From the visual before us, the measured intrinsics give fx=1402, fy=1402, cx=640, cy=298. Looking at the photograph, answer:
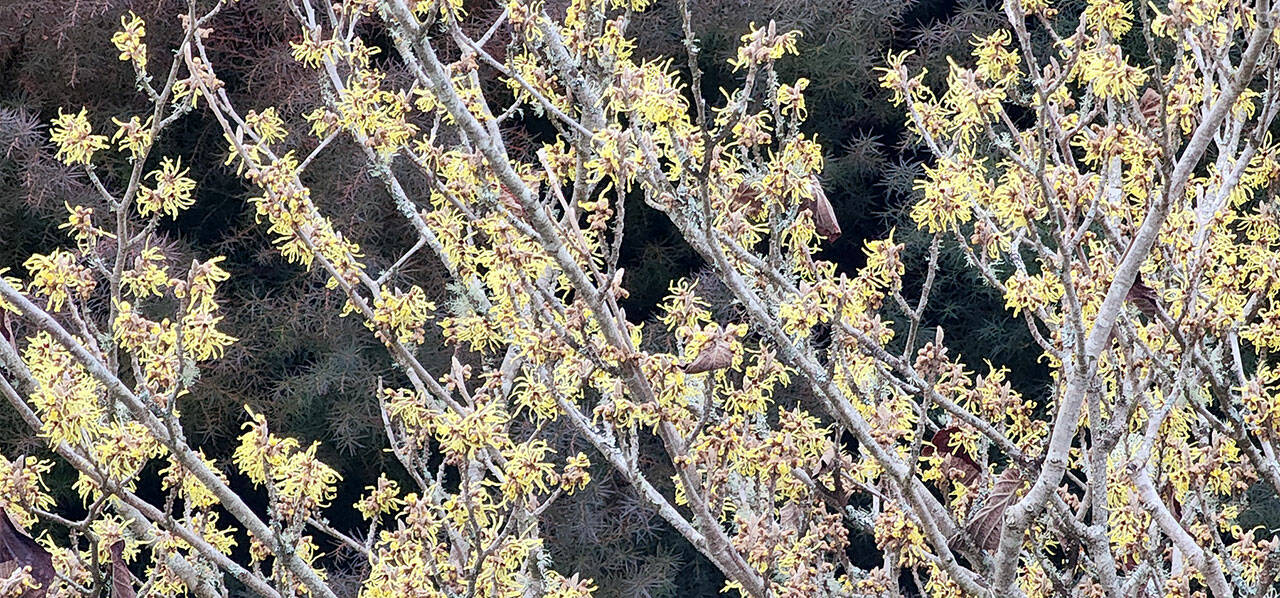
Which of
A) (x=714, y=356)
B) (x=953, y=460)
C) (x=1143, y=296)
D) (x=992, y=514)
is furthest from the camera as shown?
(x=953, y=460)

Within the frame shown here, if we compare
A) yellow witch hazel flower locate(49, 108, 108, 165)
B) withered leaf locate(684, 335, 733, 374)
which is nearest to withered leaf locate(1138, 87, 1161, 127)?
withered leaf locate(684, 335, 733, 374)

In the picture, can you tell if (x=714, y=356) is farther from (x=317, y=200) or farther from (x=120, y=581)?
(x=317, y=200)

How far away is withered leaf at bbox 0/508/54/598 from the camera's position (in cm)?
235

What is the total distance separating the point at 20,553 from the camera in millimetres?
2359

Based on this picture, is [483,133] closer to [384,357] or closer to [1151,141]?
[1151,141]

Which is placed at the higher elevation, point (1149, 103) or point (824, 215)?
point (1149, 103)

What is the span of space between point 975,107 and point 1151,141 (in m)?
0.30

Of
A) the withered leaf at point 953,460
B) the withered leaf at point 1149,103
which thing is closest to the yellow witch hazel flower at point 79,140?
the withered leaf at point 953,460

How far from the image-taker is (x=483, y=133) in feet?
6.96

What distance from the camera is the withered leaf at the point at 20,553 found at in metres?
2.35

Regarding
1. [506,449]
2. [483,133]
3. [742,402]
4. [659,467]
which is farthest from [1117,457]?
[659,467]

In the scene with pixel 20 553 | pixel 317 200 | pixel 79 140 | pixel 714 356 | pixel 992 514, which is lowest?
pixel 992 514

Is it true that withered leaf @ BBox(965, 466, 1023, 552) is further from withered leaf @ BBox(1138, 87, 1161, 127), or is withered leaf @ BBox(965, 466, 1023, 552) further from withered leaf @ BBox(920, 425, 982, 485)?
withered leaf @ BBox(1138, 87, 1161, 127)

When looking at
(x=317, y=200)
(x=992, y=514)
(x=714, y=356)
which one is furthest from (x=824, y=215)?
(x=317, y=200)
